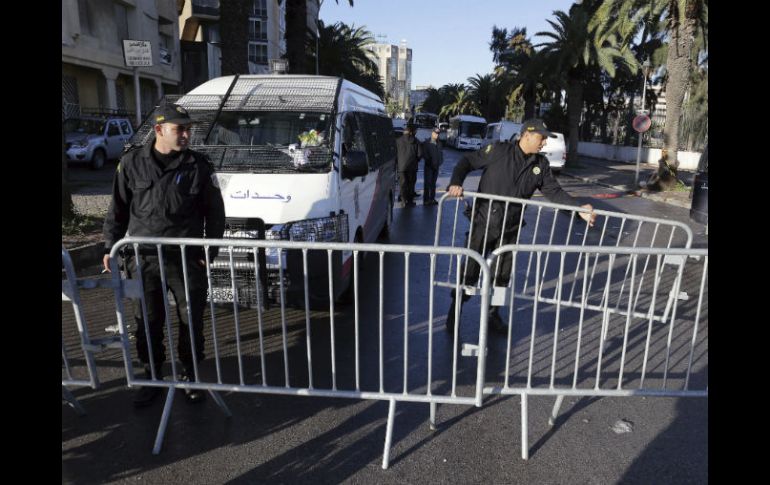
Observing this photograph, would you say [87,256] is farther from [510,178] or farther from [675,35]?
[675,35]

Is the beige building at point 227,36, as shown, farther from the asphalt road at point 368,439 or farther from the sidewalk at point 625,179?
the sidewalk at point 625,179

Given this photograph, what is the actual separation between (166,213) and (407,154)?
9.26 meters

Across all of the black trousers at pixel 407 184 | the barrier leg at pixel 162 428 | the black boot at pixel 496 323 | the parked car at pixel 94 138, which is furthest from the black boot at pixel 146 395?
the parked car at pixel 94 138

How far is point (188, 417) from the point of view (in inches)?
136

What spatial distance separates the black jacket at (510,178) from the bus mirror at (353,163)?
0.85 metres

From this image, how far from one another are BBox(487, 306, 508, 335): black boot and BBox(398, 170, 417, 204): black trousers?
25.9ft

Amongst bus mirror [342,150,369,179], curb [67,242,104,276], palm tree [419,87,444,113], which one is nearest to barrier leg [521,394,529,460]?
bus mirror [342,150,369,179]

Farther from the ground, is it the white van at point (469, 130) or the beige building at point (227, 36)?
the beige building at point (227, 36)

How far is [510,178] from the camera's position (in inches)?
192

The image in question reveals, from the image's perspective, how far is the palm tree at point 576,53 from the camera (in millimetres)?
24094

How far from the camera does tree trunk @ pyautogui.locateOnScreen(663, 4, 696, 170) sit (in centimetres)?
1569
